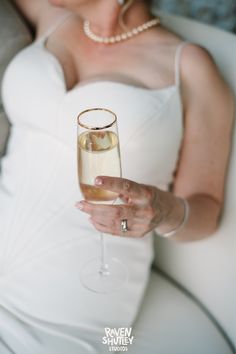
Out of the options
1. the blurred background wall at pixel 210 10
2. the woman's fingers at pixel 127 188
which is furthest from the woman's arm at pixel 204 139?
the blurred background wall at pixel 210 10

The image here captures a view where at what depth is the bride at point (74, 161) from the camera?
1.09 metres

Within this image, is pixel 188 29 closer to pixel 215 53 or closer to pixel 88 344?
pixel 215 53

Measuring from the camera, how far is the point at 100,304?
3.59 ft

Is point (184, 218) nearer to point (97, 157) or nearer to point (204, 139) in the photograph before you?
point (204, 139)

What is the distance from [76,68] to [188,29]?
30 centimetres

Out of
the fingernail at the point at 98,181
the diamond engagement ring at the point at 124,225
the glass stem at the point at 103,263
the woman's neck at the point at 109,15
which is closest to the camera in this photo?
the fingernail at the point at 98,181

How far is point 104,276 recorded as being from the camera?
1150 millimetres

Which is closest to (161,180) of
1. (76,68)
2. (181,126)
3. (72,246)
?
(181,126)

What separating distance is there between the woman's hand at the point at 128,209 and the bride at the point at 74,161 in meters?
0.10

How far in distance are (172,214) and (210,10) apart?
93cm

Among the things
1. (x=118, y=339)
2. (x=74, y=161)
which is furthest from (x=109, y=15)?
(x=118, y=339)

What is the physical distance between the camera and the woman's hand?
2.64ft

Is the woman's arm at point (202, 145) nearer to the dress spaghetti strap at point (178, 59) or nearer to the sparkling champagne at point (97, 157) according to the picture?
the dress spaghetti strap at point (178, 59)

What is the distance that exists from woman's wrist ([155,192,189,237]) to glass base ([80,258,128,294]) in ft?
0.47
